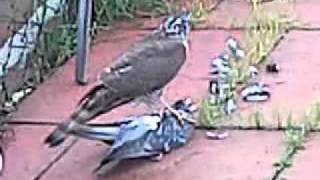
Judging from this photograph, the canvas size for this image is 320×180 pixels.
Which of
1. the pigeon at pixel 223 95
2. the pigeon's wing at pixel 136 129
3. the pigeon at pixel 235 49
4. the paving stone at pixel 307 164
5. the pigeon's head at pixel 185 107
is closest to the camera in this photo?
the paving stone at pixel 307 164

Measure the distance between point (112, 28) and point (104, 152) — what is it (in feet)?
4.55

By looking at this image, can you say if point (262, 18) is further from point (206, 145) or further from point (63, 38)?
point (206, 145)

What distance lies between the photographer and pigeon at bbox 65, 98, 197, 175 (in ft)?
11.9

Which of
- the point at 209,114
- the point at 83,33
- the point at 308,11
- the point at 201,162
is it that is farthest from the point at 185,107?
the point at 308,11

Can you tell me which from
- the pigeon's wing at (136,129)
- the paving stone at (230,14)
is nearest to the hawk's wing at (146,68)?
the pigeon's wing at (136,129)

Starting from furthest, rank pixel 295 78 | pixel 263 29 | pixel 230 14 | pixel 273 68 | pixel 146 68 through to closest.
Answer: pixel 230 14, pixel 263 29, pixel 273 68, pixel 295 78, pixel 146 68

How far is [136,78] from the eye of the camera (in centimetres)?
366

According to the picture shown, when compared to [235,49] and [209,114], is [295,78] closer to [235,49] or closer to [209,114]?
[235,49]

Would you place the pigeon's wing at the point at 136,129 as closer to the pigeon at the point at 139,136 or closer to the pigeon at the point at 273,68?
the pigeon at the point at 139,136

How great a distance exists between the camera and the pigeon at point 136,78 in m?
3.63

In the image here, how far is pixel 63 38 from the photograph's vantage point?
4840 mm

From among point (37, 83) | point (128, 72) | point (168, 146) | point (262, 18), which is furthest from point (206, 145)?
point (262, 18)

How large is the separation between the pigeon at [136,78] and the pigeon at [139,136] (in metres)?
0.05

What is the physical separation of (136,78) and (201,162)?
0.32 metres
